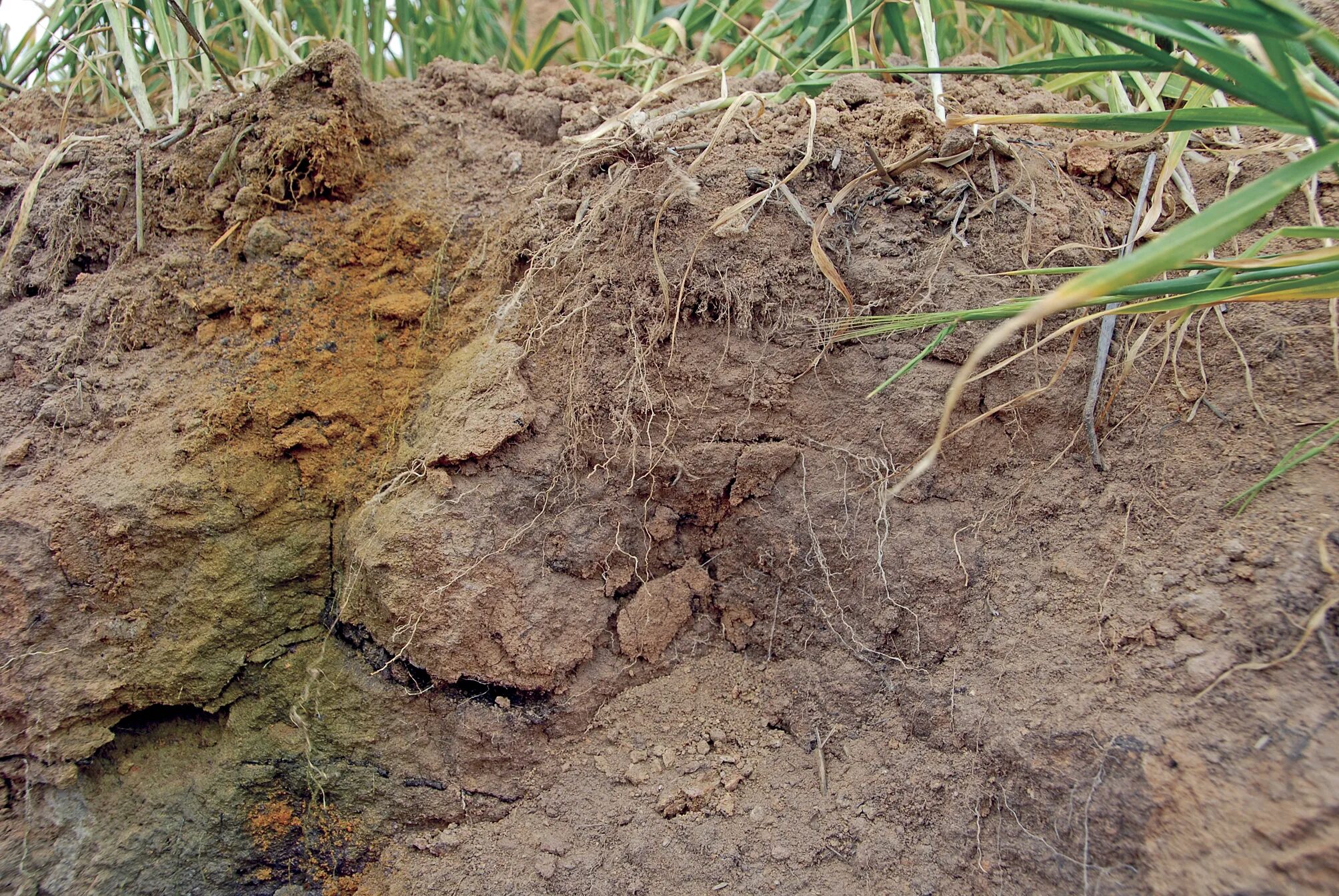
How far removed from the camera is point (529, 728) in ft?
5.34

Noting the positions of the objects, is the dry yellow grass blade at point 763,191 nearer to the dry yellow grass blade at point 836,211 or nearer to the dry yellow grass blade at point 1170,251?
the dry yellow grass blade at point 836,211

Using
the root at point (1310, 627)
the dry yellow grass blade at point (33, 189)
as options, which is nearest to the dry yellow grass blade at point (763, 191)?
the root at point (1310, 627)

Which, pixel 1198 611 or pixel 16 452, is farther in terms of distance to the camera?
pixel 16 452

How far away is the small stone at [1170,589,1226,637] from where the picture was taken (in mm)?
1261

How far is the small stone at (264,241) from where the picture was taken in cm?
177

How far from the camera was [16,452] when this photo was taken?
1.66 m

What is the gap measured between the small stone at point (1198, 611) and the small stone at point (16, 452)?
6.87ft

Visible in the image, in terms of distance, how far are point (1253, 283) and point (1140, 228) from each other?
434mm

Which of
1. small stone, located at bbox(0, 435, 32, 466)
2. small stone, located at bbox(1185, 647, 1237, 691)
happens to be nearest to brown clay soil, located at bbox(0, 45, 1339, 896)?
small stone, located at bbox(0, 435, 32, 466)

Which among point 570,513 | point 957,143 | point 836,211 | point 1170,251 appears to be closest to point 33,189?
point 570,513

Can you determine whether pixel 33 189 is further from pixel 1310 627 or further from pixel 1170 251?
pixel 1310 627

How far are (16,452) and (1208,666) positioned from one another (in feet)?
6.99

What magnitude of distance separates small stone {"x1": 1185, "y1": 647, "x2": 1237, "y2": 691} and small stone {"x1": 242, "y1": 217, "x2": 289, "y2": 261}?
1.83 meters

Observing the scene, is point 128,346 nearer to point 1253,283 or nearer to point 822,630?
point 822,630
